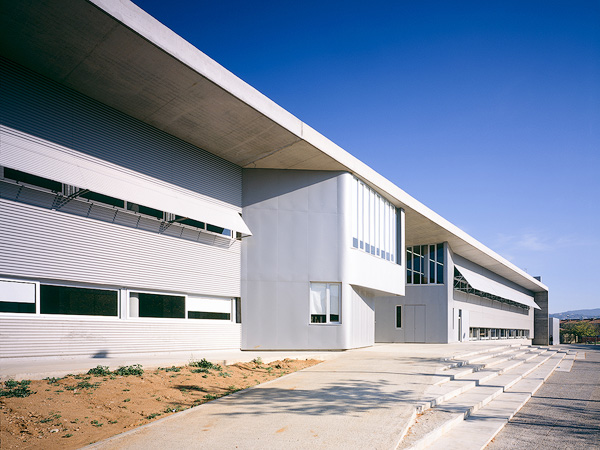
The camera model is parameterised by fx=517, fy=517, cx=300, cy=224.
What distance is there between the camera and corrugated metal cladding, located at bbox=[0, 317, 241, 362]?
1208 cm

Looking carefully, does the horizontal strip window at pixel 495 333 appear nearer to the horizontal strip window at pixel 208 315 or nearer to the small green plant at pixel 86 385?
the horizontal strip window at pixel 208 315

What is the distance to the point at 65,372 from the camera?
9.51 meters

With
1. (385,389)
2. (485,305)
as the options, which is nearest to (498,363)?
(385,389)

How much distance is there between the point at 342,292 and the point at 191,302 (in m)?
5.73

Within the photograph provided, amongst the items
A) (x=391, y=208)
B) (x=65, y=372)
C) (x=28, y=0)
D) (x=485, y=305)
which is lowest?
(x=485, y=305)

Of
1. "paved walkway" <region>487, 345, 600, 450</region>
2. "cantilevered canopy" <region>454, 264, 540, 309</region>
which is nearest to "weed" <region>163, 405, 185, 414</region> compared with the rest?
"paved walkway" <region>487, 345, 600, 450</region>

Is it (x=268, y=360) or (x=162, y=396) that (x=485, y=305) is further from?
(x=162, y=396)

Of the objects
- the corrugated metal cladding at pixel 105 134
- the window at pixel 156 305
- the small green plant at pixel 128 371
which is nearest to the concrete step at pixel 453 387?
the small green plant at pixel 128 371

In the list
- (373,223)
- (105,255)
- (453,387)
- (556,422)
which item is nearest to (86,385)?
(105,255)

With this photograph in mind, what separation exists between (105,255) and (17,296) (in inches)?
103

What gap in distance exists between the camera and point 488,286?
143 ft

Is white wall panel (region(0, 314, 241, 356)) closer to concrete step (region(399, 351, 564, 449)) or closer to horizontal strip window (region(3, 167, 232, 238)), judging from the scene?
horizontal strip window (region(3, 167, 232, 238))

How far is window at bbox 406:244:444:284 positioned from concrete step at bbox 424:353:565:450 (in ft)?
68.7

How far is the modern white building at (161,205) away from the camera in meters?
12.0
